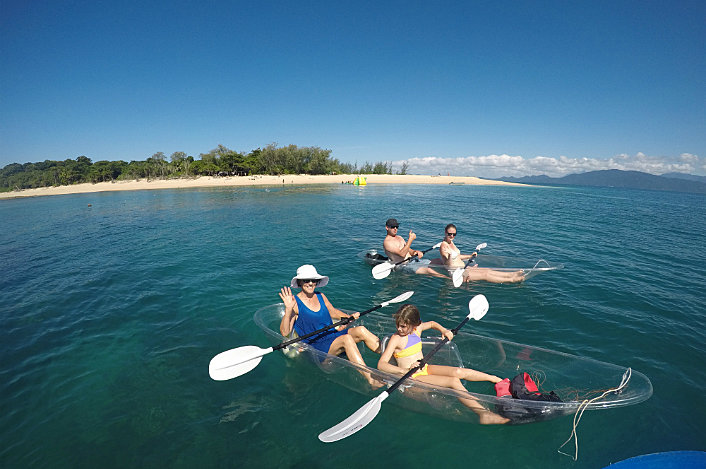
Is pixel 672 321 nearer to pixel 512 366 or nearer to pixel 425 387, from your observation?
pixel 512 366

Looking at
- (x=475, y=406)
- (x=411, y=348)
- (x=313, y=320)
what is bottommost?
(x=475, y=406)

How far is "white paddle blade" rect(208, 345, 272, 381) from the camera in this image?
4.56 meters

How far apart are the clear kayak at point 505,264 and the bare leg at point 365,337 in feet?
16.9

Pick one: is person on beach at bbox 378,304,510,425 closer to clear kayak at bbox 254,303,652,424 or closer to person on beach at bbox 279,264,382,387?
clear kayak at bbox 254,303,652,424

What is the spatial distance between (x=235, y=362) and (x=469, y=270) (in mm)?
7456

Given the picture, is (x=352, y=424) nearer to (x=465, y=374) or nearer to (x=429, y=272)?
(x=465, y=374)

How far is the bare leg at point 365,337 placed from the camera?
5176mm

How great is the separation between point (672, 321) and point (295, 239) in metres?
14.3

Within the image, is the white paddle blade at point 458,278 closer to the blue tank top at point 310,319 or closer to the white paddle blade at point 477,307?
the white paddle blade at point 477,307

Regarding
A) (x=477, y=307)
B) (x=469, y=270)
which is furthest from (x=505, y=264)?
(x=477, y=307)

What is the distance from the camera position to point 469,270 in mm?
9367

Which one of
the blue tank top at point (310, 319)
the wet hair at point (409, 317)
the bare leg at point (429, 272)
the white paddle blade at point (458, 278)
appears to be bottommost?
the bare leg at point (429, 272)

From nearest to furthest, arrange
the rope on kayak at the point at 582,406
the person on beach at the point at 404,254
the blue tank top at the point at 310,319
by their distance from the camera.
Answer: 1. the rope on kayak at the point at 582,406
2. the blue tank top at the point at 310,319
3. the person on beach at the point at 404,254

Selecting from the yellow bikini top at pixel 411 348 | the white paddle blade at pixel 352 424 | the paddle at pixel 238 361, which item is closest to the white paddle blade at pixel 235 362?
the paddle at pixel 238 361
